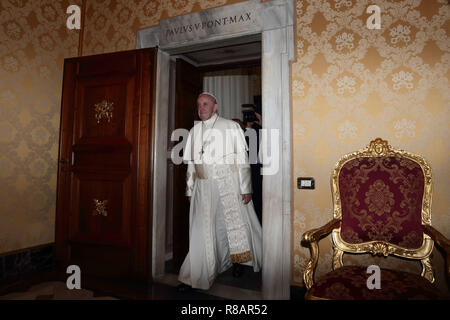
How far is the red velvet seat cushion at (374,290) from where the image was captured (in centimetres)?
137

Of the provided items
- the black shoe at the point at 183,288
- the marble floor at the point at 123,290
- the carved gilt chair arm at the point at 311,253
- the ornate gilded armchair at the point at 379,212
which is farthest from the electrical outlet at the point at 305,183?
the black shoe at the point at 183,288

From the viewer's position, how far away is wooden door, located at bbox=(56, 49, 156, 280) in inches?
108

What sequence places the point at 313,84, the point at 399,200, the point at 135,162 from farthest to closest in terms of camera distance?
the point at 135,162
the point at 313,84
the point at 399,200

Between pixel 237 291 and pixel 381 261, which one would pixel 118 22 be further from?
pixel 381 261

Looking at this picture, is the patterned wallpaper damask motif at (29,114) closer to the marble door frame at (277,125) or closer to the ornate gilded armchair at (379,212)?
the marble door frame at (277,125)

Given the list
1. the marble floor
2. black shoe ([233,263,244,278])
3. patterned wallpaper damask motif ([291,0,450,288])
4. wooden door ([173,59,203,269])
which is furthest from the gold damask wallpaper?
black shoe ([233,263,244,278])

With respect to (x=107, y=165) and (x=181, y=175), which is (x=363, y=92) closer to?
(x=181, y=175)

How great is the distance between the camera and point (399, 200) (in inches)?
72.3

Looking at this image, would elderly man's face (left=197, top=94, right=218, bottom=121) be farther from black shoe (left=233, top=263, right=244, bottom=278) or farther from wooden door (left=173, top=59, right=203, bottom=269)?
black shoe (left=233, top=263, right=244, bottom=278)

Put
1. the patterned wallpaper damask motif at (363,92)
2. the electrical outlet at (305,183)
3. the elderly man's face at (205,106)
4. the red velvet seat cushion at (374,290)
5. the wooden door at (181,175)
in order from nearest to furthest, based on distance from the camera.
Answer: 1. the red velvet seat cushion at (374,290)
2. the patterned wallpaper damask motif at (363,92)
3. the electrical outlet at (305,183)
4. the elderly man's face at (205,106)
5. the wooden door at (181,175)

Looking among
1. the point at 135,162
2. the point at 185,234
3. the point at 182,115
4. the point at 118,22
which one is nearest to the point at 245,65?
the point at 182,115

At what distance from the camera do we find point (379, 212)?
186cm

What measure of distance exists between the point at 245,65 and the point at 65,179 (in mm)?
2829

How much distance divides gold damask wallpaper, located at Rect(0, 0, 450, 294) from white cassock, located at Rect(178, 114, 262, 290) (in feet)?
2.25
